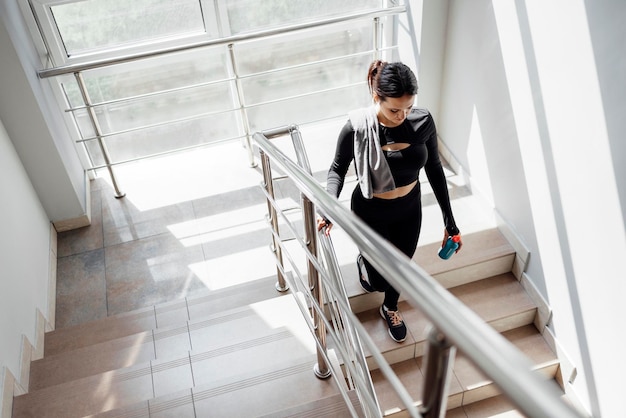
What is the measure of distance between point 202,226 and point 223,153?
0.80 meters

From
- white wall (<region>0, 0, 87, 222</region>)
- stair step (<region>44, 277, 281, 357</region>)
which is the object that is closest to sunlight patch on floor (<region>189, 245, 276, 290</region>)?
stair step (<region>44, 277, 281, 357</region>)

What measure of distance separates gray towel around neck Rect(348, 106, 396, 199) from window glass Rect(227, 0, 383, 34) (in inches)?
75.3

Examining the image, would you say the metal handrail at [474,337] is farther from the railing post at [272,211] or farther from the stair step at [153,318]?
the stair step at [153,318]

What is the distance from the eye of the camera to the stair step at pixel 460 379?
263 centimetres

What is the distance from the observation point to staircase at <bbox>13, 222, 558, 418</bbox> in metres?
1.90

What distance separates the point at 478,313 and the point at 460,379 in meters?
0.36

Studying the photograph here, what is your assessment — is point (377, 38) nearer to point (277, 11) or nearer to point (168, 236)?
point (277, 11)

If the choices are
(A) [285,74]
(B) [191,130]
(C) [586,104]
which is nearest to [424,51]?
(A) [285,74]

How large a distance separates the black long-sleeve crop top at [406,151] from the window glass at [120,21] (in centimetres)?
196

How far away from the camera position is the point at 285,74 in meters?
3.95

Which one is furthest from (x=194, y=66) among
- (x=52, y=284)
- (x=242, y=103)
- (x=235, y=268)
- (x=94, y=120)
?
(x=52, y=284)

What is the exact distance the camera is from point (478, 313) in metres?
2.84

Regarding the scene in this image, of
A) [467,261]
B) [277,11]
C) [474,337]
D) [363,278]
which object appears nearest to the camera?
[474,337]

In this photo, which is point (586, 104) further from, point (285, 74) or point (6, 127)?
point (6, 127)
